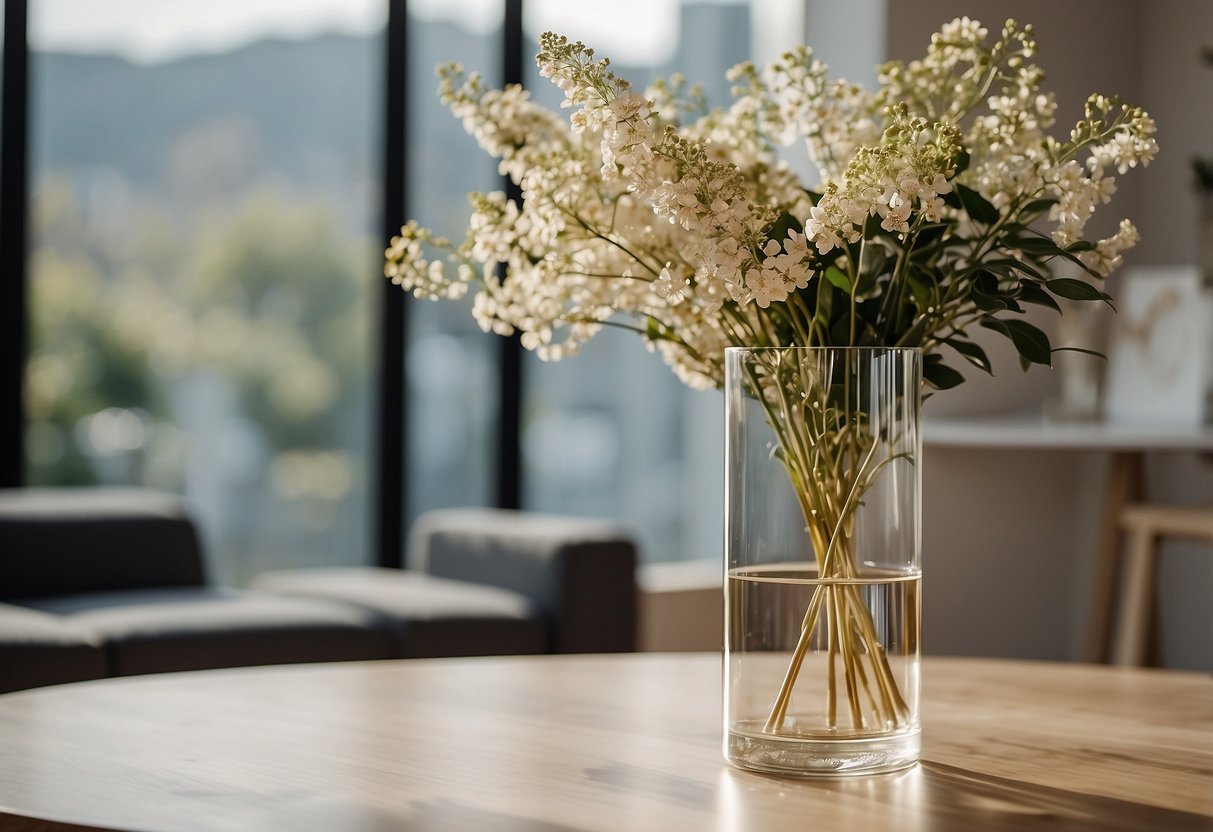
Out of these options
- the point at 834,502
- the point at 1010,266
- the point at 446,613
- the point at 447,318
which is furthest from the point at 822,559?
the point at 447,318

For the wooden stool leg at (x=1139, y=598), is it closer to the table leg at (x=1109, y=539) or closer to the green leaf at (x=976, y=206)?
the table leg at (x=1109, y=539)

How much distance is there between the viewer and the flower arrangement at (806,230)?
1068 mm

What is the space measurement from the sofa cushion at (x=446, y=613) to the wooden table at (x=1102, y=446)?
1155 mm

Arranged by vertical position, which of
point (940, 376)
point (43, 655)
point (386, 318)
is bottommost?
point (43, 655)

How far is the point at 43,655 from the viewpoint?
249cm

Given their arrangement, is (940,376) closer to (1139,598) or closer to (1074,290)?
(1074,290)

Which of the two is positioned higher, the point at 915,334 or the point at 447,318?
the point at 447,318

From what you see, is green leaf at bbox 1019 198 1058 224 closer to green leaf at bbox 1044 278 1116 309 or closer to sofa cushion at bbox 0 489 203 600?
green leaf at bbox 1044 278 1116 309

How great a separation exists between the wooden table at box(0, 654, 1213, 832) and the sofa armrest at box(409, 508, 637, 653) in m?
1.59

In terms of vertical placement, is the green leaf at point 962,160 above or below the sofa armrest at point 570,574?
above

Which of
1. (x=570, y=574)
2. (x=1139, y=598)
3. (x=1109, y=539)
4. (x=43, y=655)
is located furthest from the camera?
(x=1109, y=539)

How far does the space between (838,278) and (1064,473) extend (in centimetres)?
327

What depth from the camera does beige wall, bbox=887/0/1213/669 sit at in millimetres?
3980

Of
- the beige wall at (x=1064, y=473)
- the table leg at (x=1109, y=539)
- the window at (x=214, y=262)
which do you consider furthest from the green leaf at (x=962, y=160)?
the window at (x=214, y=262)
